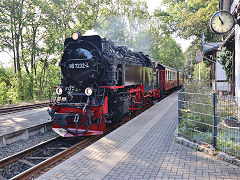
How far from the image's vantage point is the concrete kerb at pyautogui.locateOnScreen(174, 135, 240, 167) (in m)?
4.35

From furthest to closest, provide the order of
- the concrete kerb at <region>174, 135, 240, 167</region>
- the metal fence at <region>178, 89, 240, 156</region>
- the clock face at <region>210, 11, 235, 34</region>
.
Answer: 1. the clock face at <region>210, 11, 235, 34</region>
2. the metal fence at <region>178, 89, 240, 156</region>
3. the concrete kerb at <region>174, 135, 240, 167</region>

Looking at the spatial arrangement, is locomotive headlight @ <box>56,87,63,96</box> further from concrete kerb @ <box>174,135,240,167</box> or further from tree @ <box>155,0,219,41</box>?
tree @ <box>155,0,219,41</box>

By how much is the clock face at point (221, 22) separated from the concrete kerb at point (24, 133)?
6909 mm

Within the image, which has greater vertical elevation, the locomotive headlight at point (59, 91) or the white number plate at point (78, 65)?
the white number plate at point (78, 65)

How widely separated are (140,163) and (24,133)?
484 cm

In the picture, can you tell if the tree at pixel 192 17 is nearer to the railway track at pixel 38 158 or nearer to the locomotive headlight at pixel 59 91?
the locomotive headlight at pixel 59 91

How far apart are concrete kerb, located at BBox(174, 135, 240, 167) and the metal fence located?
0.52 feet

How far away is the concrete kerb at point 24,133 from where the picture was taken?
22.5 feet

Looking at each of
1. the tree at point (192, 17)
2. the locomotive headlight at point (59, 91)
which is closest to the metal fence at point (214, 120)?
the locomotive headlight at point (59, 91)

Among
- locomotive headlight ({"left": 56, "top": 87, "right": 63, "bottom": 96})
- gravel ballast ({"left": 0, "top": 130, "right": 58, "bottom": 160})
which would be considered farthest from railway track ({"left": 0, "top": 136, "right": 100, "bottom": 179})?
locomotive headlight ({"left": 56, "top": 87, "right": 63, "bottom": 96})

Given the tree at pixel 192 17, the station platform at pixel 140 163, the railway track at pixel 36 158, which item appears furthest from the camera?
the tree at pixel 192 17

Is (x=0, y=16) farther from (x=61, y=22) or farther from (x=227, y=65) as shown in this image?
(x=227, y=65)

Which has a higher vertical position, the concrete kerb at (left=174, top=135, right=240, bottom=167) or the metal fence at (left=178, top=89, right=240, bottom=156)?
the metal fence at (left=178, top=89, right=240, bottom=156)

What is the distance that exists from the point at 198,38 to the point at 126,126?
73.4 ft
